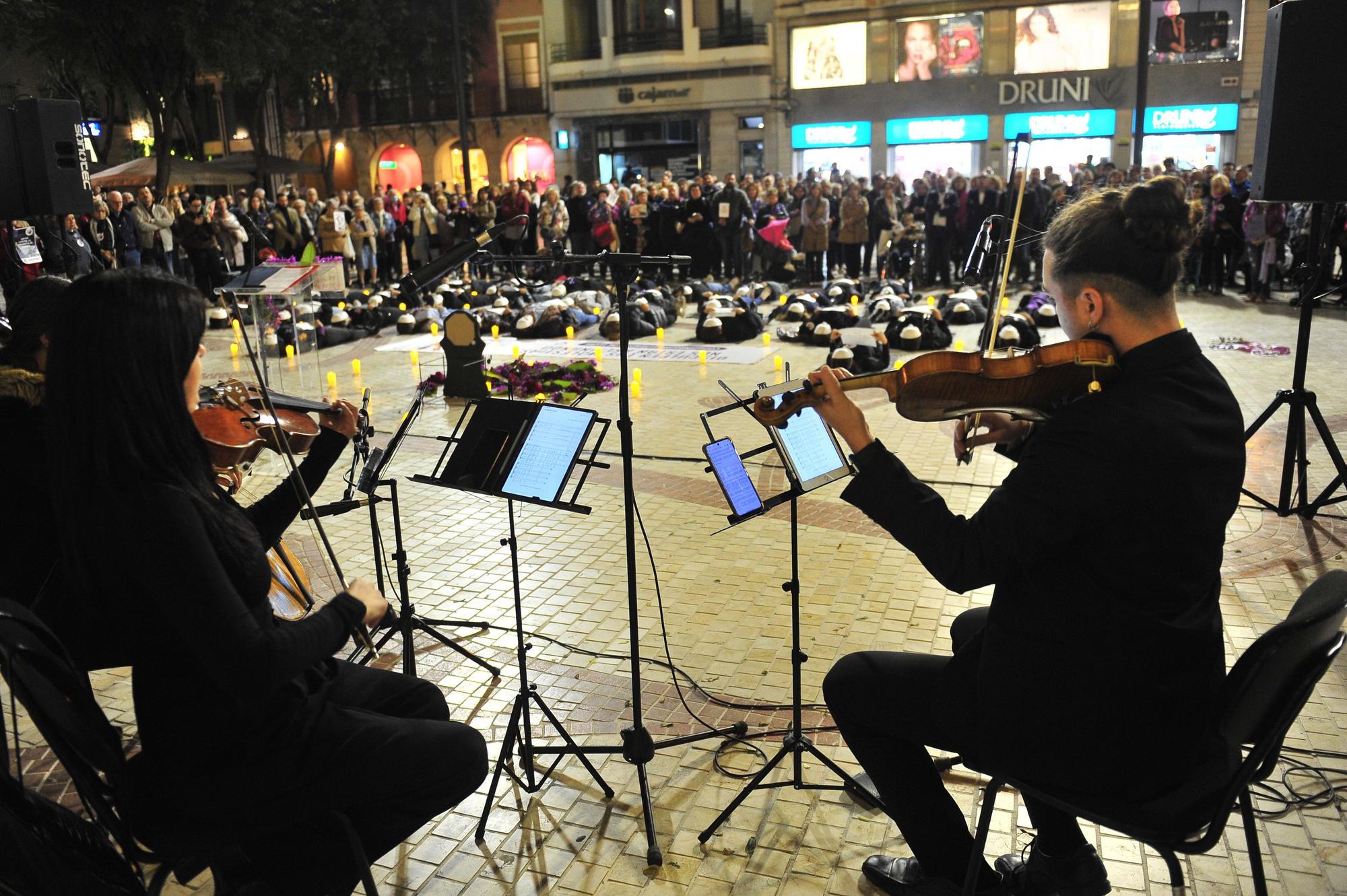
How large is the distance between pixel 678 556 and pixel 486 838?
2.76 meters

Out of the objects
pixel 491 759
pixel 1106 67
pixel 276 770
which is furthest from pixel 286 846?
pixel 1106 67

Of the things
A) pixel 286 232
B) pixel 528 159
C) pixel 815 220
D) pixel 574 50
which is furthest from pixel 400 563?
pixel 528 159

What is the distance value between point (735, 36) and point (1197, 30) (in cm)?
1314

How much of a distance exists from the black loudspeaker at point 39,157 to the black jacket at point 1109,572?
6.75 m

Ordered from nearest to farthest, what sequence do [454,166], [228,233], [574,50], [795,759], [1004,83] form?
[795,759] → [228,233] → [1004,83] → [574,50] → [454,166]

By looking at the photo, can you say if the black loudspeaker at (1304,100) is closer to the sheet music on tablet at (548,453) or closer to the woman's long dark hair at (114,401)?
the sheet music on tablet at (548,453)

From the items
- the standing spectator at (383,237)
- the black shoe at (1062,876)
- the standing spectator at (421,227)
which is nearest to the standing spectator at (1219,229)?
the standing spectator at (421,227)

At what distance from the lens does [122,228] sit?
17.3 m

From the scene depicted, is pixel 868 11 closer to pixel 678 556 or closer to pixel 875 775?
pixel 678 556

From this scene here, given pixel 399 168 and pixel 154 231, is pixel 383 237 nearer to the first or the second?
pixel 154 231

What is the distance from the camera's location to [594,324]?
15.1 metres

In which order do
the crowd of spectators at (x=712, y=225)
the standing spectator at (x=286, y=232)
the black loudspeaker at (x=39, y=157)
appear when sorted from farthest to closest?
the standing spectator at (x=286, y=232) → the crowd of spectators at (x=712, y=225) → the black loudspeaker at (x=39, y=157)

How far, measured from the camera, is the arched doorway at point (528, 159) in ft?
127

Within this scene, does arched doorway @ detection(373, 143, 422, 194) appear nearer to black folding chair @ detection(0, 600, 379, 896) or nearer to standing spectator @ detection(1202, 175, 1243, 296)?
standing spectator @ detection(1202, 175, 1243, 296)
